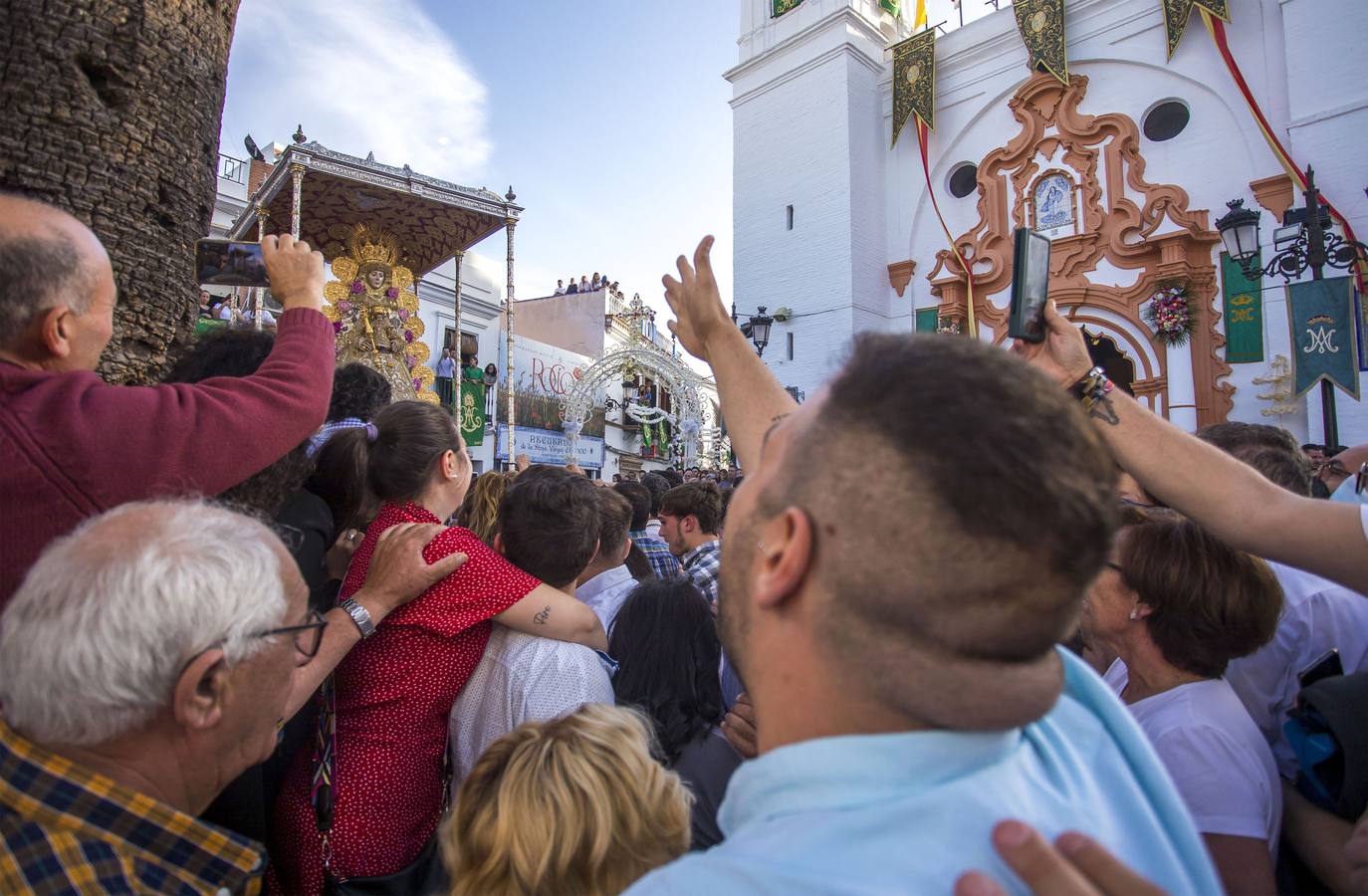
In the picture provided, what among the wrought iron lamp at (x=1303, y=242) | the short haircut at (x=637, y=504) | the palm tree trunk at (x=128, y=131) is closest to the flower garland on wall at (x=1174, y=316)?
the wrought iron lamp at (x=1303, y=242)

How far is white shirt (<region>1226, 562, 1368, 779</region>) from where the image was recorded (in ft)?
7.40

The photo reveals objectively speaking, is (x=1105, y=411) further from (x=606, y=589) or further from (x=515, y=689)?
(x=606, y=589)

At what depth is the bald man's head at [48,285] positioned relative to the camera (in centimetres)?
145

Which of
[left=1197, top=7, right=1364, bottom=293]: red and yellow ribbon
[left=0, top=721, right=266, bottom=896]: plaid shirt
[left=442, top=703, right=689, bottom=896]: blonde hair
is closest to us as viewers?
[left=0, top=721, right=266, bottom=896]: plaid shirt

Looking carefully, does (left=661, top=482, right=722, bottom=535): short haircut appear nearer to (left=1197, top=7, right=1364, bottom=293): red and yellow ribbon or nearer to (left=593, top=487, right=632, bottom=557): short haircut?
(left=593, top=487, right=632, bottom=557): short haircut

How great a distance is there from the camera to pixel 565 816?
143 centimetres

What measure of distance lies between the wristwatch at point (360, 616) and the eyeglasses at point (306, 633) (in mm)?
420

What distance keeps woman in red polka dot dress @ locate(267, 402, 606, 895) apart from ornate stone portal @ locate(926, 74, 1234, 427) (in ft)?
43.1

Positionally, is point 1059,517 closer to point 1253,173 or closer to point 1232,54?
point 1253,173

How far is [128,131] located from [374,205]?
348 inches

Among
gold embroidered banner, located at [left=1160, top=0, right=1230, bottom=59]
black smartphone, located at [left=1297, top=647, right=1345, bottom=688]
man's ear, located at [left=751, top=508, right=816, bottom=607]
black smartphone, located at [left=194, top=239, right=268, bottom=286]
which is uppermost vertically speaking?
gold embroidered banner, located at [left=1160, top=0, right=1230, bottom=59]

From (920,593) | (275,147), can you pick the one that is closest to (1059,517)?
(920,593)

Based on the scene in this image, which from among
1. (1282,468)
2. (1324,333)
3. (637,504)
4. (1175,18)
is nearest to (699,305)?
(1282,468)

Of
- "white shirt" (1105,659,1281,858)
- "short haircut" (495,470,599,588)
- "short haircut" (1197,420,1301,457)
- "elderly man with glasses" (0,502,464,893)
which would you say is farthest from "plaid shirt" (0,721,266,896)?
"short haircut" (1197,420,1301,457)
